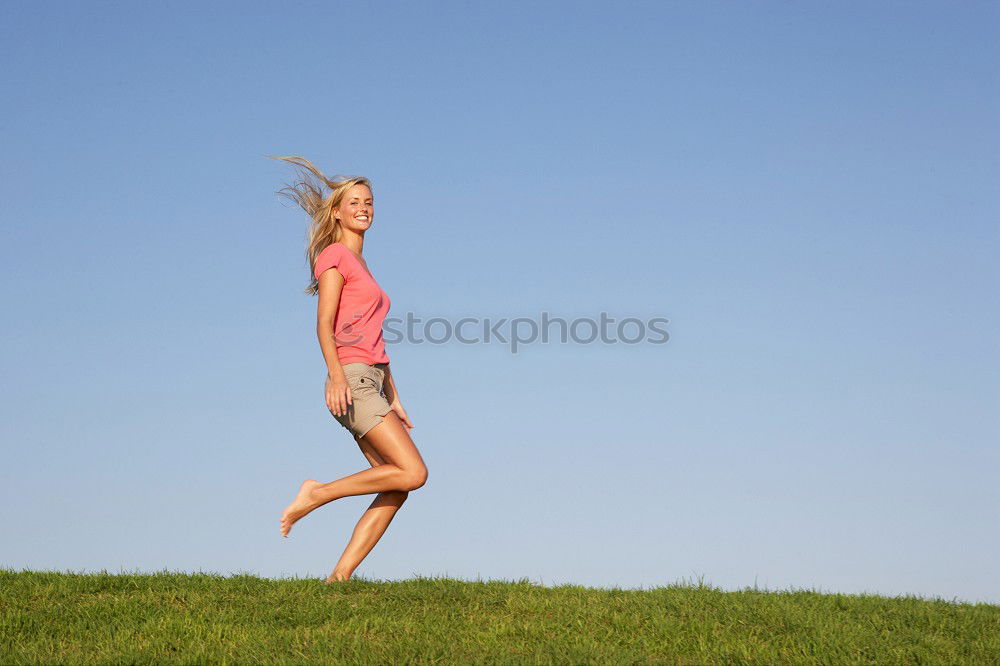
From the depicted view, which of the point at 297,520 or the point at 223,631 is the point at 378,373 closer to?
the point at 297,520

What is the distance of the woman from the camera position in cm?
812

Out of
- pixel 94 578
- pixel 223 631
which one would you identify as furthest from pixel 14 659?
pixel 94 578

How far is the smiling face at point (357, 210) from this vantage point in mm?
8898

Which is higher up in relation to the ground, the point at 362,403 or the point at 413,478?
the point at 362,403

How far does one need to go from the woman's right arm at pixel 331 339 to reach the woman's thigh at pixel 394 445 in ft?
1.02

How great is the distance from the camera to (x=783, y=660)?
6613 millimetres

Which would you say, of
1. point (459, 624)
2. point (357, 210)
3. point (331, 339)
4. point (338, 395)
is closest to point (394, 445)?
point (338, 395)

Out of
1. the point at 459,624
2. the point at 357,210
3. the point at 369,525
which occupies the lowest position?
the point at 459,624

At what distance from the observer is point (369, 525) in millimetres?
8430

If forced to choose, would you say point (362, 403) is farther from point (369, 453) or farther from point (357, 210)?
point (357, 210)

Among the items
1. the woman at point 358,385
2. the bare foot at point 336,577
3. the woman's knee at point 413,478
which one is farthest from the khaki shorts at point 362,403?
the bare foot at point 336,577

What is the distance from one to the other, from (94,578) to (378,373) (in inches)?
120

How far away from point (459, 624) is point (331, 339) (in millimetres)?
2442

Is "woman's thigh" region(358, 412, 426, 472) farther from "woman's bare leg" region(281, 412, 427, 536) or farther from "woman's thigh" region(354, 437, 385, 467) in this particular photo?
"woman's thigh" region(354, 437, 385, 467)
